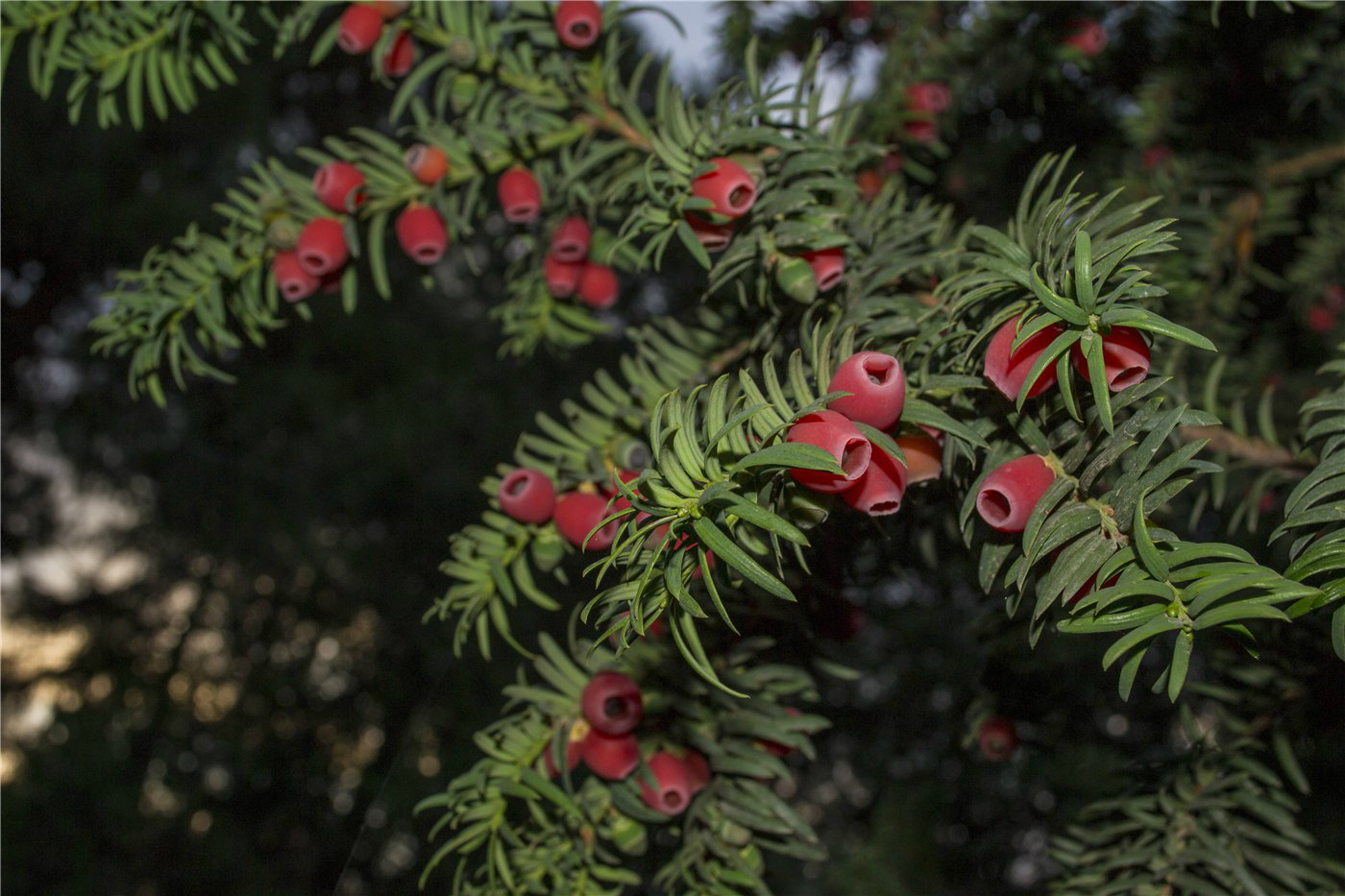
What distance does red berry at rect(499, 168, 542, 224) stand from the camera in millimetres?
620

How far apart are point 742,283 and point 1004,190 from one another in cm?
63

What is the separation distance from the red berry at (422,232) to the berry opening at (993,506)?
16.0 inches

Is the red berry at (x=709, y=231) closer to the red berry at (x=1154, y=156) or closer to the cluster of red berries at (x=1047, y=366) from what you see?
the cluster of red berries at (x=1047, y=366)

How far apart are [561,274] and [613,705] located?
32cm

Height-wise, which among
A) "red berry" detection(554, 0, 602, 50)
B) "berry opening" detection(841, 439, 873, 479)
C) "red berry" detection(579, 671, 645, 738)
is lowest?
"red berry" detection(579, 671, 645, 738)

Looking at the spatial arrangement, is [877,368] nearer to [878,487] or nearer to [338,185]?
[878,487]

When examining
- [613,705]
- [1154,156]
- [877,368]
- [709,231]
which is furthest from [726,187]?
[1154,156]

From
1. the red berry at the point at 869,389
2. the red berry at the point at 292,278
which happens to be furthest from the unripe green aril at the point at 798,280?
the red berry at the point at 292,278

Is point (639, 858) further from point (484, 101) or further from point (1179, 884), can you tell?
point (484, 101)

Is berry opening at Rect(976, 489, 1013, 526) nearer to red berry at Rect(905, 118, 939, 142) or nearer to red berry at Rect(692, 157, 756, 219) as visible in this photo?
red berry at Rect(692, 157, 756, 219)

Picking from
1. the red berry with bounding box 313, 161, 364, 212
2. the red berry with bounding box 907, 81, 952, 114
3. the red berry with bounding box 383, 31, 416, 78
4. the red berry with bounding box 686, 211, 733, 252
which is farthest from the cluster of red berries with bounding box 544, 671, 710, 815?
the red berry with bounding box 907, 81, 952, 114

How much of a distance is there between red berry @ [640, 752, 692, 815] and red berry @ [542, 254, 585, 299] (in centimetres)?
34

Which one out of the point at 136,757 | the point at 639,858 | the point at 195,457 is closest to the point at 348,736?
the point at 136,757

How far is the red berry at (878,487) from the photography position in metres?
0.39
